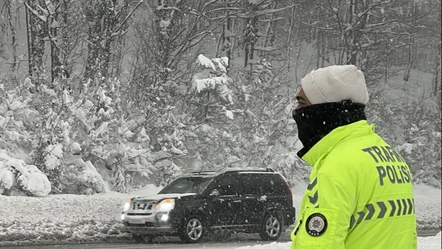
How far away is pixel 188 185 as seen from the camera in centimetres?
1474

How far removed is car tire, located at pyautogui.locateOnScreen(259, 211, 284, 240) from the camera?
48.9ft

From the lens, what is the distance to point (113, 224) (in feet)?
46.0

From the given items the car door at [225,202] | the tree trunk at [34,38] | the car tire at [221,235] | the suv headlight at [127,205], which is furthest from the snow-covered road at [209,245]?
the tree trunk at [34,38]

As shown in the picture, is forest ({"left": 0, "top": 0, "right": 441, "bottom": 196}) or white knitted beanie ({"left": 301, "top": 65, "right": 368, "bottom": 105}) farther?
forest ({"left": 0, "top": 0, "right": 441, "bottom": 196})

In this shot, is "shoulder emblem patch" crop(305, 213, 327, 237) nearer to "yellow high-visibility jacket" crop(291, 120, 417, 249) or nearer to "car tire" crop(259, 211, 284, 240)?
"yellow high-visibility jacket" crop(291, 120, 417, 249)

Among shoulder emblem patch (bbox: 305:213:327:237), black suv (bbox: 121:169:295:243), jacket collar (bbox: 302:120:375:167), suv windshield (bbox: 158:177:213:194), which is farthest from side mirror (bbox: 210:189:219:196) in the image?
shoulder emblem patch (bbox: 305:213:327:237)

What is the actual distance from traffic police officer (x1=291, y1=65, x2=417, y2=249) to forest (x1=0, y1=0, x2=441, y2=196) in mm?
8373

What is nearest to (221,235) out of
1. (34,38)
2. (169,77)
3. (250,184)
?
(250,184)

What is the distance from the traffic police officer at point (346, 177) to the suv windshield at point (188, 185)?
11821mm

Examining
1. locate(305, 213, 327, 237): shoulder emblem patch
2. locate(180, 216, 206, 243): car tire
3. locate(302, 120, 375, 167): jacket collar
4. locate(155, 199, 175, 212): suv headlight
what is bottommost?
locate(180, 216, 206, 243): car tire

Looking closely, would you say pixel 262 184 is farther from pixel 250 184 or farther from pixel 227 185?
pixel 227 185

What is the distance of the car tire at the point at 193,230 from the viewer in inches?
530

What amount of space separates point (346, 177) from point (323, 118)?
11.7 inches

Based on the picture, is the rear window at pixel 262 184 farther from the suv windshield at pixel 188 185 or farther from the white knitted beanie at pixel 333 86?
the white knitted beanie at pixel 333 86
